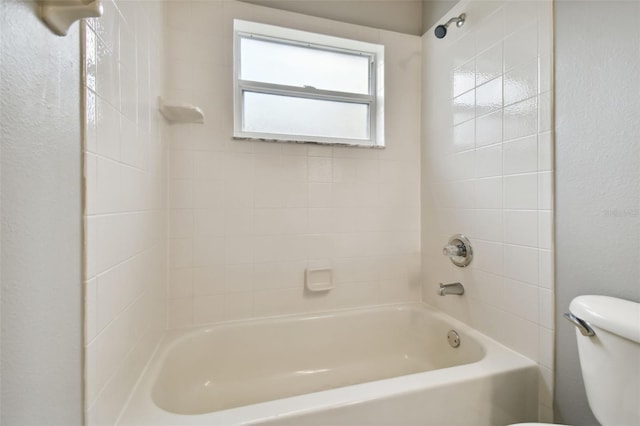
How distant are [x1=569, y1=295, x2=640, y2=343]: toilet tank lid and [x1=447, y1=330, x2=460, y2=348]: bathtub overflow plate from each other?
0.65 m

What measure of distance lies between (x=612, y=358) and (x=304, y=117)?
64.1 inches

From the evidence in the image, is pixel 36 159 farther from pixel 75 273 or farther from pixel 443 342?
pixel 443 342

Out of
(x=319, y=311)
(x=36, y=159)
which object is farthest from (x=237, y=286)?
(x=36, y=159)

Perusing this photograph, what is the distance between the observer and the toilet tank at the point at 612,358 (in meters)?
0.69

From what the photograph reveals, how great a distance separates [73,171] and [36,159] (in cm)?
12

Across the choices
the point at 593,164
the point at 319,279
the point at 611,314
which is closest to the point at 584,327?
the point at 611,314

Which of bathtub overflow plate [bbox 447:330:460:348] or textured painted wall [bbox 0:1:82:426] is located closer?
textured painted wall [bbox 0:1:82:426]

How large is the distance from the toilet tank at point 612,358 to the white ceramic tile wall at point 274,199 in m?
1.00

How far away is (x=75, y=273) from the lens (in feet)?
1.94

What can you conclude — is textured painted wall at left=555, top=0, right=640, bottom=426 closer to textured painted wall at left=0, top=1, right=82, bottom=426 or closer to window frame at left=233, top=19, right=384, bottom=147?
window frame at left=233, top=19, right=384, bottom=147

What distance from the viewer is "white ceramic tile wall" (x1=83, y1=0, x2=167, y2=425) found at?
0.65m

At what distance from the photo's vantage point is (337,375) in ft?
5.03

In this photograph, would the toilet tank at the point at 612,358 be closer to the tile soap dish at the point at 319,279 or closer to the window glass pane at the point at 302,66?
the tile soap dish at the point at 319,279

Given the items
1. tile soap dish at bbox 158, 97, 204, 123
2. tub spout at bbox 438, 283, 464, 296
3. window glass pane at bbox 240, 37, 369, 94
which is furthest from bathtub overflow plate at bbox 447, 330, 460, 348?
tile soap dish at bbox 158, 97, 204, 123
